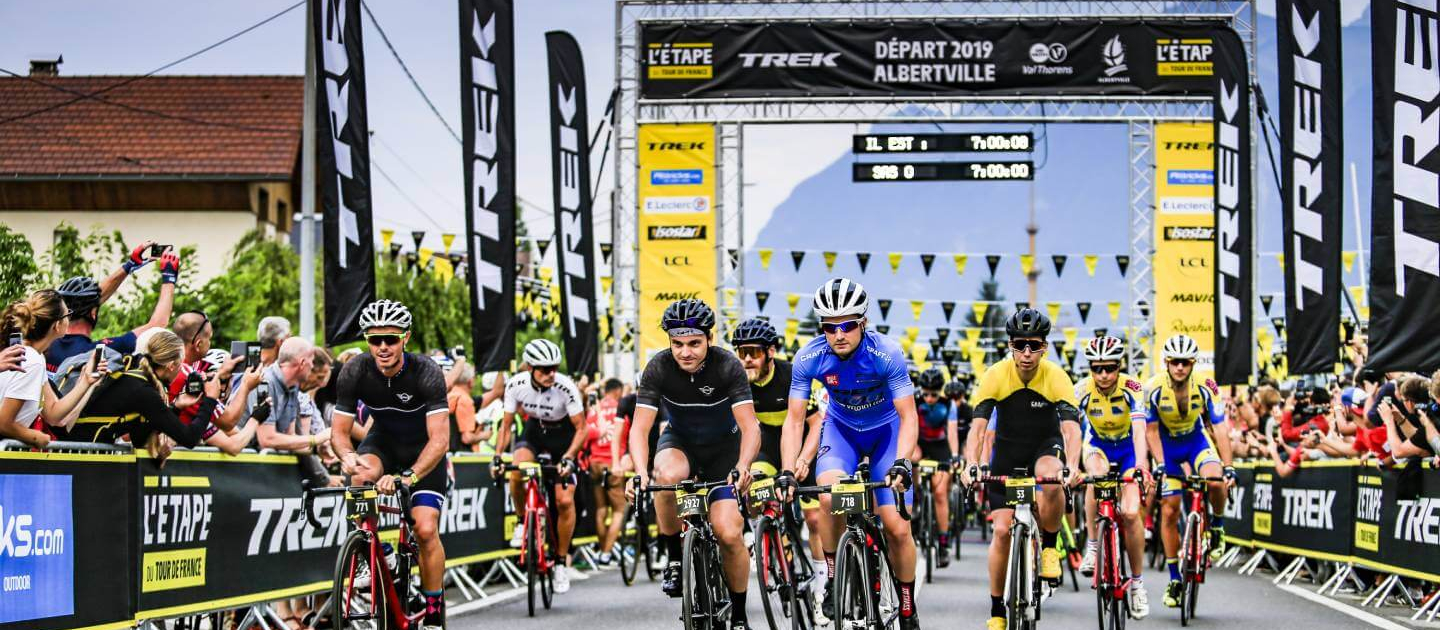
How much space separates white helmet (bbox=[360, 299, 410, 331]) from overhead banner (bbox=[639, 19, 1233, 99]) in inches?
761

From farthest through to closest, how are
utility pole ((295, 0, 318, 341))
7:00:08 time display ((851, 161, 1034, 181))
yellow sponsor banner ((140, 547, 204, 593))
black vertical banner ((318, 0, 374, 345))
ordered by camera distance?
7:00:08 time display ((851, 161, 1034, 181))
utility pole ((295, 0, 318, 341))
black vertical banner ((318, 0, 374, 345))
yellow sponsor banner ((140, 547, 204, 593))

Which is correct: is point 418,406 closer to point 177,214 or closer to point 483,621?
point 483,621

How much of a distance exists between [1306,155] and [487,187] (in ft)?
26.9

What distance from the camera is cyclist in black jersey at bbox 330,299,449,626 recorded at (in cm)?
1002

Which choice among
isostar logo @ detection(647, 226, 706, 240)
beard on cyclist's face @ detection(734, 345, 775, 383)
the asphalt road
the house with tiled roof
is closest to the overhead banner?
isostar logo @ detection(647, 226, 706, 240)

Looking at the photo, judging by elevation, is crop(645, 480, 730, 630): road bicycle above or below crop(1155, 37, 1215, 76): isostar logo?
below

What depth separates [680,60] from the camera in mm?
29234

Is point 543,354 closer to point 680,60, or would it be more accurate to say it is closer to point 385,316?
point 385,316

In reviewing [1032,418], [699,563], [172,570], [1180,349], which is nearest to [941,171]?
[1180,349]

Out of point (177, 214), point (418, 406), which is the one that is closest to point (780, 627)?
point (418, 406)

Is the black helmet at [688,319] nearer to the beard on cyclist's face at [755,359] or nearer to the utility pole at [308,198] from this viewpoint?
the beard on cyclist's face at [755,359]

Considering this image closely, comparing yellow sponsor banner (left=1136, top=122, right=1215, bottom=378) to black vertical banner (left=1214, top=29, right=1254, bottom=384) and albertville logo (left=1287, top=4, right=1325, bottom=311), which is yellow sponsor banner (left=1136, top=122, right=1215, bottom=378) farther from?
albertville logo (left=1287, top=4, right=1325, bottom=311)

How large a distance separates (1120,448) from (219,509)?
704 cm

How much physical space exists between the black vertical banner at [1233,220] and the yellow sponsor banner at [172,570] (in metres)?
15.9
